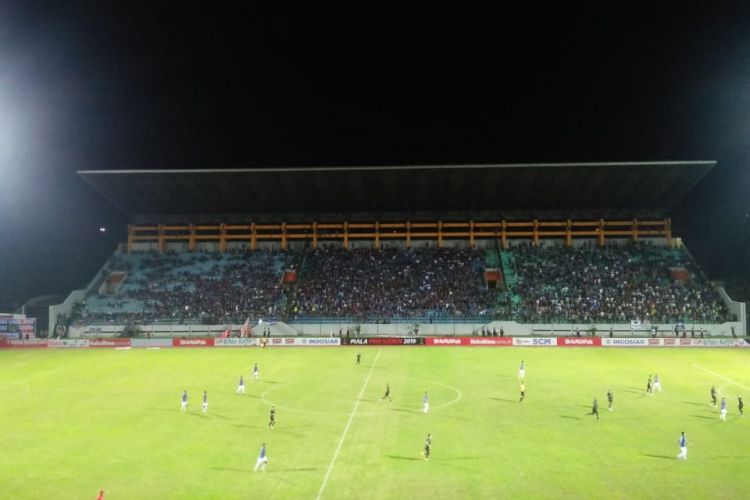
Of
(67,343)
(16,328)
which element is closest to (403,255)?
(67,343)

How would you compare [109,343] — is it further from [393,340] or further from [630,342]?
[630,342]

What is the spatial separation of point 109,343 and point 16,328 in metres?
11.3

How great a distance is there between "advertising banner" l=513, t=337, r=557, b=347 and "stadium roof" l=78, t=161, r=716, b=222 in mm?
21130

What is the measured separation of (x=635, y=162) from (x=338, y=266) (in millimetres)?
39574

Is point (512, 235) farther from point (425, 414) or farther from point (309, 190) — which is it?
point (425, 414)

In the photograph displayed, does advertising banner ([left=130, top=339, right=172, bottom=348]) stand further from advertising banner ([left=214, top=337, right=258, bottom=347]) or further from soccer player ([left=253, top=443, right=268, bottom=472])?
soccer player ([left=253, top=443, right=268, bottom=472])

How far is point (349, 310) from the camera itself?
220 ft

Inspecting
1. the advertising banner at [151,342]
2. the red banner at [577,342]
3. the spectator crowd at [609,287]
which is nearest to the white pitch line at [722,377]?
the red banner at [577,342]

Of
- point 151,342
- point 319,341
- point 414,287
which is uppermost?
point 414,287

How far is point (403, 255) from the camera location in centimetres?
7838

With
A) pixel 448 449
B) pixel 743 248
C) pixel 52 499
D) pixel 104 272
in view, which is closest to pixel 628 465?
pixel 448 449

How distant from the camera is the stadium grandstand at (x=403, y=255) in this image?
6481cm

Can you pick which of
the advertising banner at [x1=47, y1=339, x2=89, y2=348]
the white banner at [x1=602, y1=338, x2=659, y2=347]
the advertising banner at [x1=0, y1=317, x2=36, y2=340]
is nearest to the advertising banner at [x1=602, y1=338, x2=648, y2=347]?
the white banner at [x1=602, y1=338, x2=659, y2=347]

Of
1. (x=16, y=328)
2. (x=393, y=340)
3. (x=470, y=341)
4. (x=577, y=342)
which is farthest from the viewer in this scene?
(x=16, y=328)
